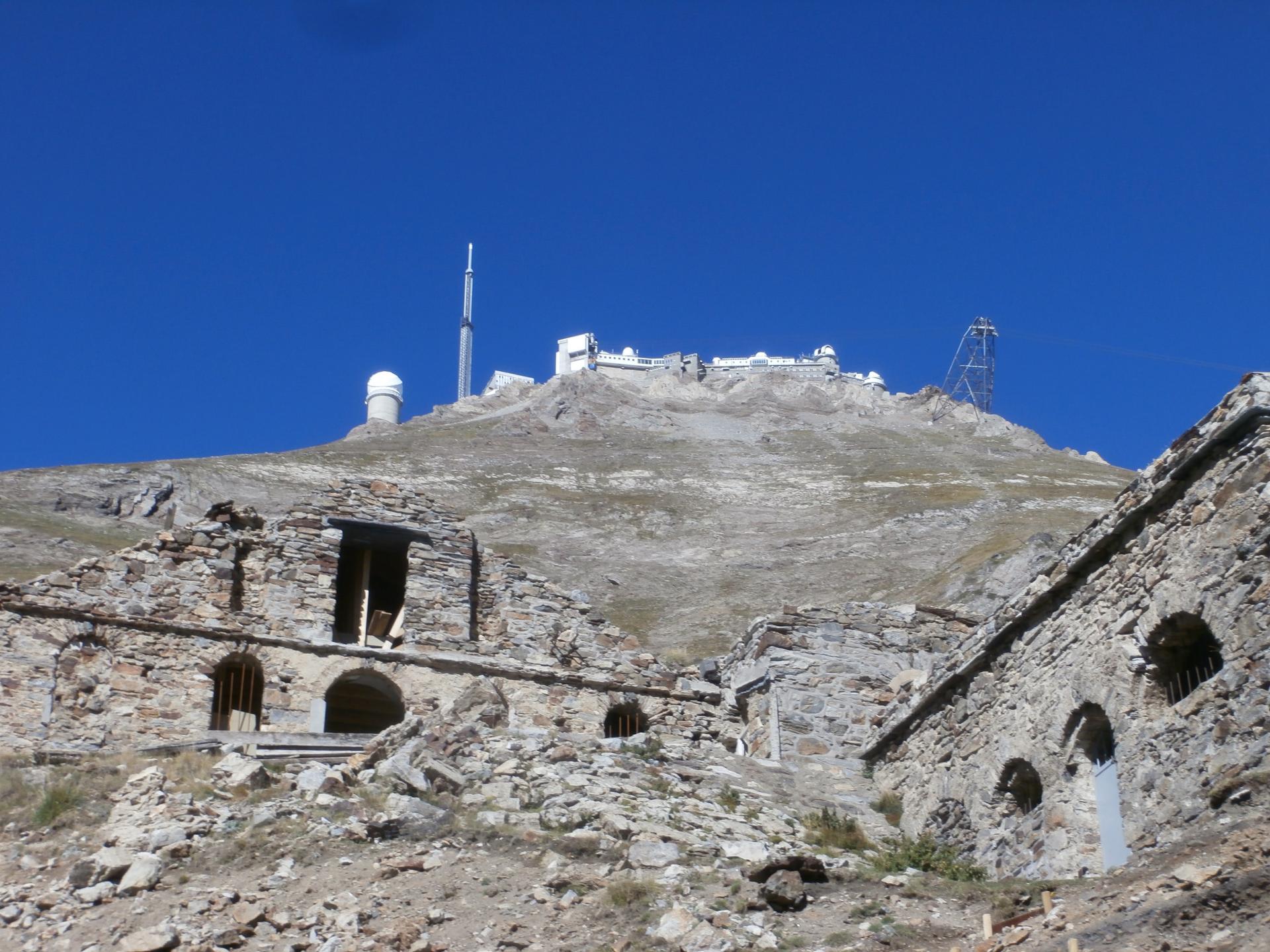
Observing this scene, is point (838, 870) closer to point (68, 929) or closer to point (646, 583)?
point (68, 929)

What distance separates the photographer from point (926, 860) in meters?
17.4

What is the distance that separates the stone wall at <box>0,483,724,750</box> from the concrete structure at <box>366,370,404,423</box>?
83567mm

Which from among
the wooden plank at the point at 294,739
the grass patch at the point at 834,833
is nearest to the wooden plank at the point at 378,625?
the wooden plank at the point at 294,739

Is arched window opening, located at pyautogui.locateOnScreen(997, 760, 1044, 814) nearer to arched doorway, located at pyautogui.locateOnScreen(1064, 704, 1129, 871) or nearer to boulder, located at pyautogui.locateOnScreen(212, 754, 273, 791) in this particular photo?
arched doorway, located at pyautogui.locateOnScreen(1064, 704, 1129, 871)

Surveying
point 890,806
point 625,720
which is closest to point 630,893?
point 890,806

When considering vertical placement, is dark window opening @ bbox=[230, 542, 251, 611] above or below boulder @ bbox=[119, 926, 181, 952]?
above

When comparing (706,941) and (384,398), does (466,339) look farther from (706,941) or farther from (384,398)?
(706,941)

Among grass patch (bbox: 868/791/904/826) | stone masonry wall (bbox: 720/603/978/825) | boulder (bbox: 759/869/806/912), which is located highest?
stone masonry wall (bbox: 720/603/978/825)

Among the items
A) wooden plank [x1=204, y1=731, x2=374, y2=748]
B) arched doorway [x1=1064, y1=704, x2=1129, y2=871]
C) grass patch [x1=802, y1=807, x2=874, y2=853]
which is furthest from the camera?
wooden plank [x1=204, y1=731, x2=374, y2=748]

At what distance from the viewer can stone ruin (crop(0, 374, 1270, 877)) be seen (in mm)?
14883

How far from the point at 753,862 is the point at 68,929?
6289 mm

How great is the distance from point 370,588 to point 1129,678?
1501cm

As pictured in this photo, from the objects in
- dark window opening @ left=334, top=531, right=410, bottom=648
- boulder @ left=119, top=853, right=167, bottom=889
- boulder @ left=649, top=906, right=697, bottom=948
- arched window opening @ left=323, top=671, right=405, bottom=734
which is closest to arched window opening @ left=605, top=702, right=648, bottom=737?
arched window opening @ left=323, top=671, right=405, bottom=734

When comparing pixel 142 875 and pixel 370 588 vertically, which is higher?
pixel 370 588
